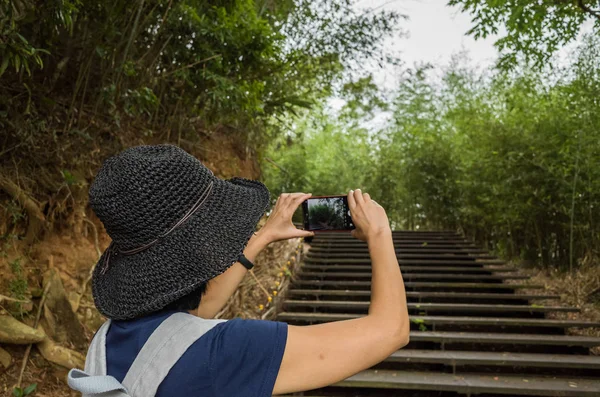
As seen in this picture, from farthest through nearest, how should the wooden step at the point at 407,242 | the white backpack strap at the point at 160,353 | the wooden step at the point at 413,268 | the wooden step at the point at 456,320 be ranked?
the wooden step at the point at 407,242
the wooden step at the point at 413,268
the wooden step at the point at 456,320
the white backpack strap at the point at 160,353

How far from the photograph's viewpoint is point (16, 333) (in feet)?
9.75

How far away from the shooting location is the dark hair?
0.88 metres

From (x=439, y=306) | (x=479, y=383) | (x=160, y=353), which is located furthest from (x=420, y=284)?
(x=160, y=353)

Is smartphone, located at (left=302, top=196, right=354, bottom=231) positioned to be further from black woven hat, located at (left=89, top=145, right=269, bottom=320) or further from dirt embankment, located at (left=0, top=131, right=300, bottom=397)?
dirt embankment, located at (left=0, top=131, right=300, bottom=397)

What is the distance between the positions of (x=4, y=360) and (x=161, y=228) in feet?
9.38

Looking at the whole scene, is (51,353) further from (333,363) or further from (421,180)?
(421,180)

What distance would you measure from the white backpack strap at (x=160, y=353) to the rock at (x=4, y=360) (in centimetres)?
280

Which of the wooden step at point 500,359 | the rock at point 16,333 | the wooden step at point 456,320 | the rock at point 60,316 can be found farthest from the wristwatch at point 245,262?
the wooden step at point 456,320

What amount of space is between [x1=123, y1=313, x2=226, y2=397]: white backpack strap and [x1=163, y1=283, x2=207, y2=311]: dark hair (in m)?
0.07

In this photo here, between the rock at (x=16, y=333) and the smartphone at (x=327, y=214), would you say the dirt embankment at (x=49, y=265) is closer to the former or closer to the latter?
the rock at (x=16, y=333)

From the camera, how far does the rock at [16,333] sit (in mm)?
2934

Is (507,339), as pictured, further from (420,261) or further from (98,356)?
(98,356)

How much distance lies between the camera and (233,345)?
30.7 inches

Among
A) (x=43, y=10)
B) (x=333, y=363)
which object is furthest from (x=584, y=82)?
(x=333, y=363)
